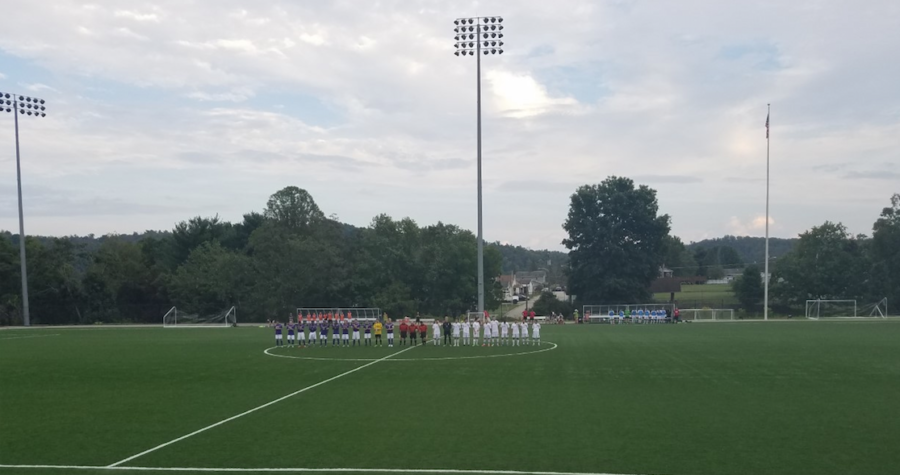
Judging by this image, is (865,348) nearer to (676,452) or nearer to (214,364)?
(676,452)

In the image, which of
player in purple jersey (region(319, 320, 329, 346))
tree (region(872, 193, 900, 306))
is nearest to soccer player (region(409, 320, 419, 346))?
player in purple jersey (region(319, 320, 329, 346))

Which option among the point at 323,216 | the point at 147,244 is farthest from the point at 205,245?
the point at 323,216

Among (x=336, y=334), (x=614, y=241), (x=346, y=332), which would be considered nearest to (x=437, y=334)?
(x=346, y=332)

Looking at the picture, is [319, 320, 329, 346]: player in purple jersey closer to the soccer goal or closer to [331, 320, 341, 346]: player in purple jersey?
[331, 320, 341, 346]: player in purple jersey

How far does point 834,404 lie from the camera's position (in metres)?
14.6

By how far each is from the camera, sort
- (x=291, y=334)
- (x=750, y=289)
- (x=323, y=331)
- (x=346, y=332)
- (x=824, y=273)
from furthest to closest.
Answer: (x=750, y=289)
(x=824, y=273)
(x=323, y=331)
(x=346, y=332)
(x=291, y=334)

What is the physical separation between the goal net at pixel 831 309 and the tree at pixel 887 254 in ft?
24.0

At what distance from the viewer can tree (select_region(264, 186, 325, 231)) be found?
244 ft

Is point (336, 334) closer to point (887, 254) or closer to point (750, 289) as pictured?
point (750, 289)

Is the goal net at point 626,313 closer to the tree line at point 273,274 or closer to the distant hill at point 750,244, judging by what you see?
the tree line at point 273,274

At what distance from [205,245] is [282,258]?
17243mm

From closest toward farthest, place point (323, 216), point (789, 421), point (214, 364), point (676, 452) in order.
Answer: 1. point (676, 452)
2. point (789, 421)
3. point (214, 364)
4. point (323, 216)

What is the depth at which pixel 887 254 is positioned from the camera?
7200cm

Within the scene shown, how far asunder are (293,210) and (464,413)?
63.1 meters
